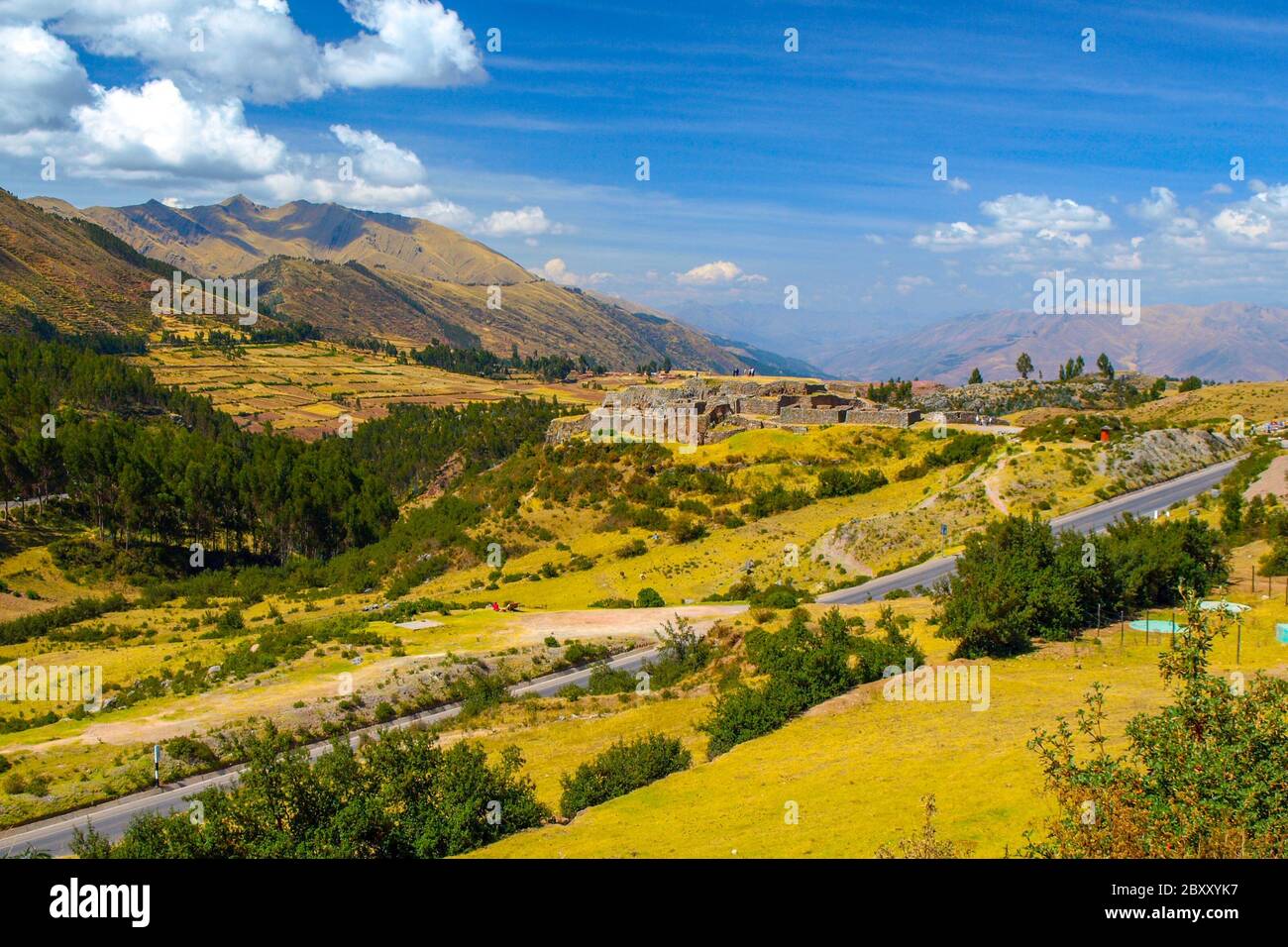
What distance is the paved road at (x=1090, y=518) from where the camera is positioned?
1750 inches

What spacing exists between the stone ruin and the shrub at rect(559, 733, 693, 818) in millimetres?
53611

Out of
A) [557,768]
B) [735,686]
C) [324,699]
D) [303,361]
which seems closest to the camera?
[557,768]

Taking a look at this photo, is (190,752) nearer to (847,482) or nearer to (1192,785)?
(1192,785)

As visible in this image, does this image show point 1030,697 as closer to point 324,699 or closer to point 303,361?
point 324,699

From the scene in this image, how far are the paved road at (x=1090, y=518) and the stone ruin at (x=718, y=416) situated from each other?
86.6ft

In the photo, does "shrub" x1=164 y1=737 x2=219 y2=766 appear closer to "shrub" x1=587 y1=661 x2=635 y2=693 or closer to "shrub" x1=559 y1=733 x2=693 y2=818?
"shrub" x1=559 y1=733 x2=693 y2=818

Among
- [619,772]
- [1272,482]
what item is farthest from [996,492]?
[619,772]

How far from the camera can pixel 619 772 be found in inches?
928

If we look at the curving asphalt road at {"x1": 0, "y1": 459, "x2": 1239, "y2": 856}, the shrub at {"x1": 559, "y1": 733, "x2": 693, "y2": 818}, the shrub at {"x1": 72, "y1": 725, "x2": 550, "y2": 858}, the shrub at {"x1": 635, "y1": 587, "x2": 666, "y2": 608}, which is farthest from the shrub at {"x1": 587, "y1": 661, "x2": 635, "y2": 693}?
the shrub at {"x1": 72, "y1": 725, "x2": 550, "y2": 858}

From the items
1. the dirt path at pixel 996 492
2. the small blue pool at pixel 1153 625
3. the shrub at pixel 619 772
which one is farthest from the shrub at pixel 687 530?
the shrub at pixel 619 772

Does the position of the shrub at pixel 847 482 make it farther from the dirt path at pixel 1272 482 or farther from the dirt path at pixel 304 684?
the dirt path at pixel 1272 482
